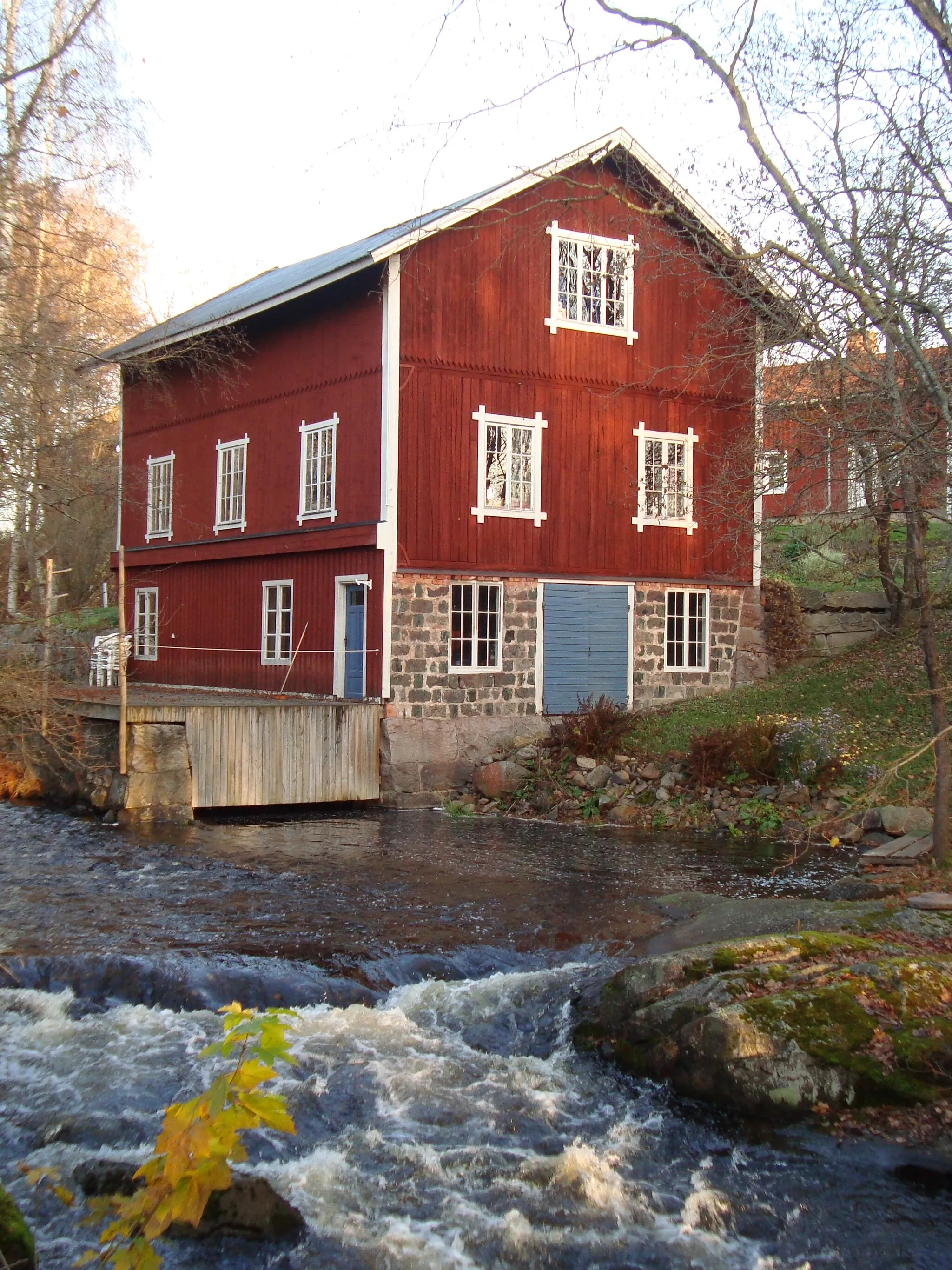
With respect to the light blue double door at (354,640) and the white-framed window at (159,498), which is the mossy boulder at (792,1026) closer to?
the light blue double door at (354,640)

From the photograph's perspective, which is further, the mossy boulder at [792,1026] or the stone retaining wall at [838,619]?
the stone retaining wall at [838,619]

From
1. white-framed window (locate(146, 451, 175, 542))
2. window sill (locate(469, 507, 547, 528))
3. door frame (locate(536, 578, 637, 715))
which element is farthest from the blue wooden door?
white-framed window (locate(146, 451, 175, 542))

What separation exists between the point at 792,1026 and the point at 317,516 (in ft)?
44.1

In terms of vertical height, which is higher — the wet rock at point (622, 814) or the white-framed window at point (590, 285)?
the white-framed window at point (590, 285)

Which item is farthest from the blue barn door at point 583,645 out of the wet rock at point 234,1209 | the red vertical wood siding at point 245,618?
the wet rock at point 234,1209

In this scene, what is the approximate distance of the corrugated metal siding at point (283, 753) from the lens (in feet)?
51.5

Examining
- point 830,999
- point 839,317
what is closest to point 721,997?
point 830,999

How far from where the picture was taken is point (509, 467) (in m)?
18.3

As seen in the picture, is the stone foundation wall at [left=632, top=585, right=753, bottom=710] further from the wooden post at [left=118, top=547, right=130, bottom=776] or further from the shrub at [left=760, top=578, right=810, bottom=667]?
the wooden post at [left=118, top=547, right=130, bottom=776]

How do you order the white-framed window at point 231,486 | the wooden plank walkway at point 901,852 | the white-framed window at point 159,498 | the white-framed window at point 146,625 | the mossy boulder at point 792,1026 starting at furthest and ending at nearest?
the white-framed window at point 146,625, the white-framed window at point 159,498, the white-framed window at point 231,486, the wooden plank walkway at point 901,852, the mossy boulder at point 792,1026

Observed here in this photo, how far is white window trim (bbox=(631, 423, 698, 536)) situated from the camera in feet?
64.4

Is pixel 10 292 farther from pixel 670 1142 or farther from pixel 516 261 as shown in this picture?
pixel 670 1142

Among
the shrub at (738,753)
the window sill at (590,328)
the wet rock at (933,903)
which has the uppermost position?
the window sill at (590,328)

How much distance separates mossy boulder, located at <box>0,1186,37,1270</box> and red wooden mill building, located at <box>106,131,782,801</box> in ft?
41.4
